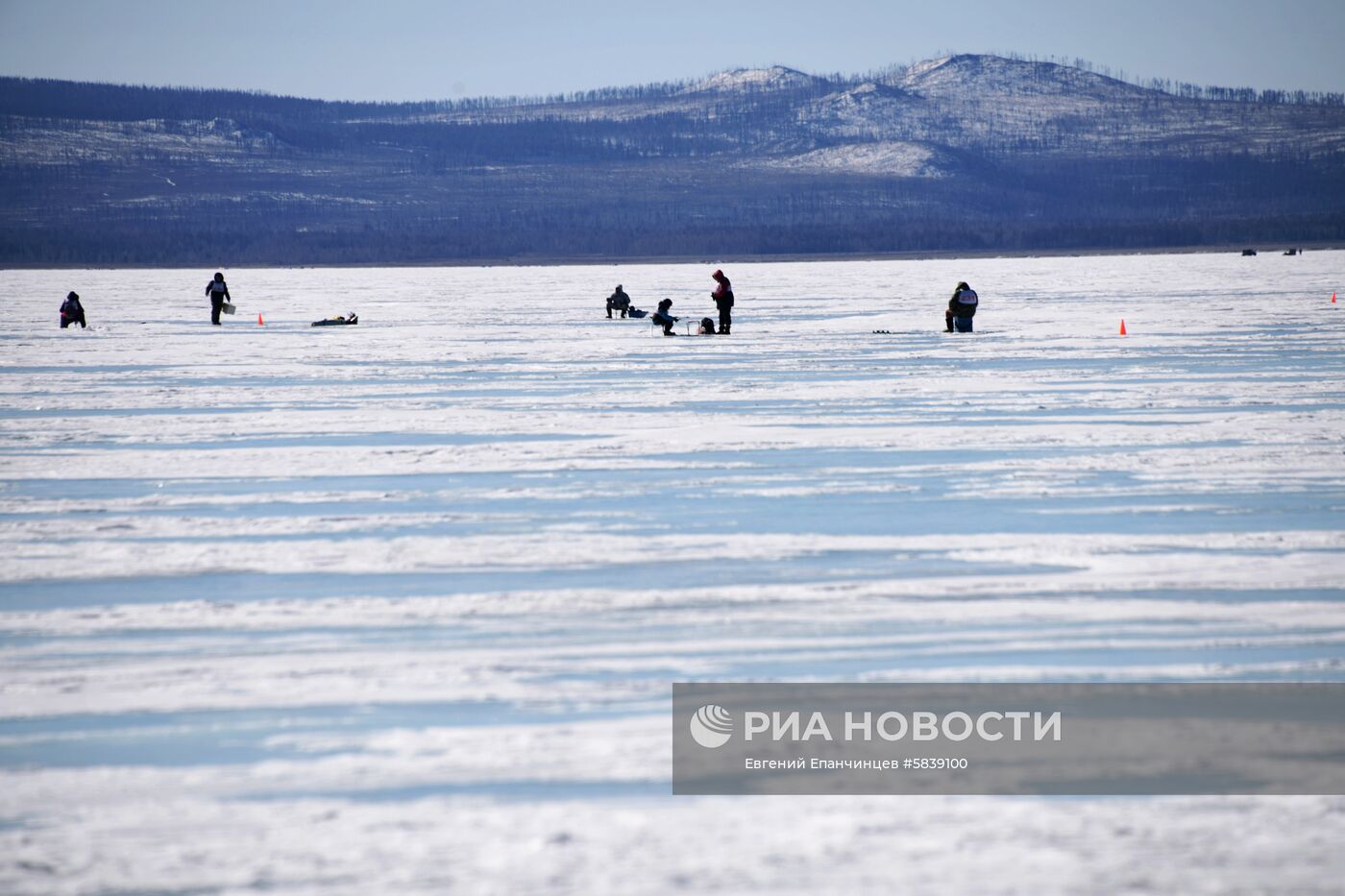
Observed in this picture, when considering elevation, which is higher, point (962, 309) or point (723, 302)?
point (723, 302)

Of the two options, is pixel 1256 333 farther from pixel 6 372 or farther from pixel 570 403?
pixel 6 372

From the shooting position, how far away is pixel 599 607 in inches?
256

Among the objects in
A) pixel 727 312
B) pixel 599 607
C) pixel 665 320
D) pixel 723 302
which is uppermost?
pixel 723 302

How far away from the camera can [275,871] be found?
154 inches

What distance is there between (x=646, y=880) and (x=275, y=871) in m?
0.96

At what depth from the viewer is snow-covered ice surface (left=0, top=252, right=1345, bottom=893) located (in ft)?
13.3

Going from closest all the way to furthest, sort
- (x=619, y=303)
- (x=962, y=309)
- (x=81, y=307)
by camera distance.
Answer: (x=962, y=309) < (x=81, y=307) < (x=619, y=303)

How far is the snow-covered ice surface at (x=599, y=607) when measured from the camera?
4.04 metres

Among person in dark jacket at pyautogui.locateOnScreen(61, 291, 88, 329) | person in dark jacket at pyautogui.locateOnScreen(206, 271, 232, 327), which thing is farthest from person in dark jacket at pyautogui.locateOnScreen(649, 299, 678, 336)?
person in dark jacket at pyautogui.locateOnScreen(61, 291, 88, 329)

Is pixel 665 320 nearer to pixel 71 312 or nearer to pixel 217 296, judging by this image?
pixel 217 296

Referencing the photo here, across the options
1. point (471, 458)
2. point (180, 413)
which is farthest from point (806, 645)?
point (180, 413)

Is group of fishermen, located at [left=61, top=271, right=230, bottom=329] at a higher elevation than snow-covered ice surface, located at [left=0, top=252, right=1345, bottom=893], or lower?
higher

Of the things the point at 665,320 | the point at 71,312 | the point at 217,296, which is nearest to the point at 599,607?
the point at 665,320

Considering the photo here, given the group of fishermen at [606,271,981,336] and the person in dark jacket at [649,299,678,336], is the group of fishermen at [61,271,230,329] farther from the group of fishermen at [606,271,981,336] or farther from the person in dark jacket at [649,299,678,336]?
the group of fishermen at [606,271,981,336]
